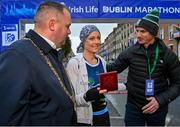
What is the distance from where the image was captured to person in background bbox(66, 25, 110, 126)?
13.3ft

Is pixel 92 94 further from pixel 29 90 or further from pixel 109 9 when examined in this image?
pixel 109 9

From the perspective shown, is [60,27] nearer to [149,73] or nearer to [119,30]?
[149,73]

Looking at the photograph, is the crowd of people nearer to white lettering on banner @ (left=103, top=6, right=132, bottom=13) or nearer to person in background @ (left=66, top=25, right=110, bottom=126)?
person in background @ (left=66, top=25, right=110, bottom=126)

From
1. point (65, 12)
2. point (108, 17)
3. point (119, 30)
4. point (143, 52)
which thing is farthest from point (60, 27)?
point (119, 30)

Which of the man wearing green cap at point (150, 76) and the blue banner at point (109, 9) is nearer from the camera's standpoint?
the man wearing green cap at point (150, 76)

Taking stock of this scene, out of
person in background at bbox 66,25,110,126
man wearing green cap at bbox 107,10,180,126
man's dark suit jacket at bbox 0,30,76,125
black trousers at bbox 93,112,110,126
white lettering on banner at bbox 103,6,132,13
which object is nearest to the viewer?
man's dark suit jacket at bbox 0,30,76,125

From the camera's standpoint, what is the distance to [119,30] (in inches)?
4316

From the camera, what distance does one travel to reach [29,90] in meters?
2.50

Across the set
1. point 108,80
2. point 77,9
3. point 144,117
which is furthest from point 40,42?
point 77,9

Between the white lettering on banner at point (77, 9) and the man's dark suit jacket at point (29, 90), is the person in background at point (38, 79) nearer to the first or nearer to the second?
the man's dark suit jacket at point (29, 90)

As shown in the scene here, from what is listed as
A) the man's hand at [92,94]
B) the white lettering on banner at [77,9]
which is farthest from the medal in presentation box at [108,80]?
the white lettering on banner at [77,9]

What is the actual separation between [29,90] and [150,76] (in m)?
2.17

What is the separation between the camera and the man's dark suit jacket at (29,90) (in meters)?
2.46

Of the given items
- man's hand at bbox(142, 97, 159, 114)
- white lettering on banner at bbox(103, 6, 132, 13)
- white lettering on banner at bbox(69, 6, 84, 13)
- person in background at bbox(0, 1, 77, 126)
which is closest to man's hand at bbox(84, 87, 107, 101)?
man's hand at bbox(142, 97, 159, 114)
